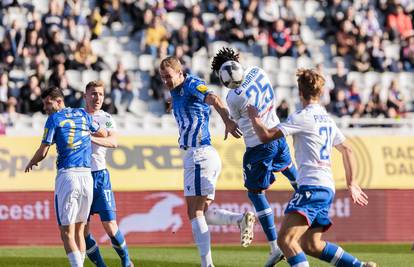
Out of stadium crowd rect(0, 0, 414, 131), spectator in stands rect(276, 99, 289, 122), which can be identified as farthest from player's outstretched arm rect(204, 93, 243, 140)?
spectator in stands rect(276, 99, 289, 122)

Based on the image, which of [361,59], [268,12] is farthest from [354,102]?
[268,12]

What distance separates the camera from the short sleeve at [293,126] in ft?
35.8

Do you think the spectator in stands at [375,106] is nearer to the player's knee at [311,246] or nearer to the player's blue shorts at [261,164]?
the player's blue shorts at [261,164]

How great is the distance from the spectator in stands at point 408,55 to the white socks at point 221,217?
1710 centimetres

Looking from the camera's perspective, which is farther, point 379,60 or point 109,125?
point 379,60

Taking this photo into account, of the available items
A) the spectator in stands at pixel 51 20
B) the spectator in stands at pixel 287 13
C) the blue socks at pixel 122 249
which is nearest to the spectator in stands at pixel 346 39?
the spectator in stands at pixel 287 13

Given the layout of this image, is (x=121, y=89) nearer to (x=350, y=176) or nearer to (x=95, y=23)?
(x=95, y=23)

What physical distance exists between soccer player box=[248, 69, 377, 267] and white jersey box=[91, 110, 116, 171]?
3.61m

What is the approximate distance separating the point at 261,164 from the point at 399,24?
57.6ft

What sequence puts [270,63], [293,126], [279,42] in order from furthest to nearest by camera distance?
[279,42]
[270,63]
[293,126]

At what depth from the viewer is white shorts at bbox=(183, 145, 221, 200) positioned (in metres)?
13.0

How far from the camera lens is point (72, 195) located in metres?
12.4

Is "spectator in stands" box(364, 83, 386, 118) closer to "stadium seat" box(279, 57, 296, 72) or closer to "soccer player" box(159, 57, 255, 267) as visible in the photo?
"stadium seat" box(279, 57, 296, 72)

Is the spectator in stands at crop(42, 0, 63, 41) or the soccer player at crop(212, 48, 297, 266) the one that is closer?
the soccer player at crop(212, 48, 297, 266)
